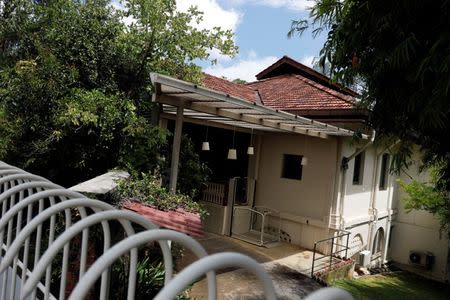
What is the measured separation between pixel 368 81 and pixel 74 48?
7.26 m

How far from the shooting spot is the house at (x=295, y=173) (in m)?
11.7

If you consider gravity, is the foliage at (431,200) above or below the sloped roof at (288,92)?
below

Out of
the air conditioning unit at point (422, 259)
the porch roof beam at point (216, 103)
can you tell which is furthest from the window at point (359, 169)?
the air conditioning unit at point (422, 259)

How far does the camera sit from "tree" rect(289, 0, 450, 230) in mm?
3650

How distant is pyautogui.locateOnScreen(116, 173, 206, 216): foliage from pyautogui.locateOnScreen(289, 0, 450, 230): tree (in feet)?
12.2

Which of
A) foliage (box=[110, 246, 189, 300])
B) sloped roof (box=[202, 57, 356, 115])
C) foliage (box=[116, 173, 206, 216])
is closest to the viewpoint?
foliage (box=[110, 246, 189, 300])

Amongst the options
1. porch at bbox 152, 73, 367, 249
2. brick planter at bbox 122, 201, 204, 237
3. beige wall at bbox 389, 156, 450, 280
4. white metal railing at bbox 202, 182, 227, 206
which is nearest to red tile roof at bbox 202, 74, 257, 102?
porch at bbox 152, 73, 367, 249

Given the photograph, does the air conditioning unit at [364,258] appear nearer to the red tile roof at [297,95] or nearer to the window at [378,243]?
the window at [378,243]

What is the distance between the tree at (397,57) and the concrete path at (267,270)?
3.16 metres

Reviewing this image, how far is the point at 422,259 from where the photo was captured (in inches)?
664

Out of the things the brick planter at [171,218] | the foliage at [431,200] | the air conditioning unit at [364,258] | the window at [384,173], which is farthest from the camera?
the window at [384,173]

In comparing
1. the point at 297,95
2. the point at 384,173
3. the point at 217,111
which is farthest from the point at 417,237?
the point at 217,111

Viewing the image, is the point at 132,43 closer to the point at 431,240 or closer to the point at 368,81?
the point at 368,81

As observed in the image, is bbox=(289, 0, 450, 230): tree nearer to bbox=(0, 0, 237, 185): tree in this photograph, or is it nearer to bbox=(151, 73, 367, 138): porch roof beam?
bbox=(151, 73, 367, 138): porch roof beam
